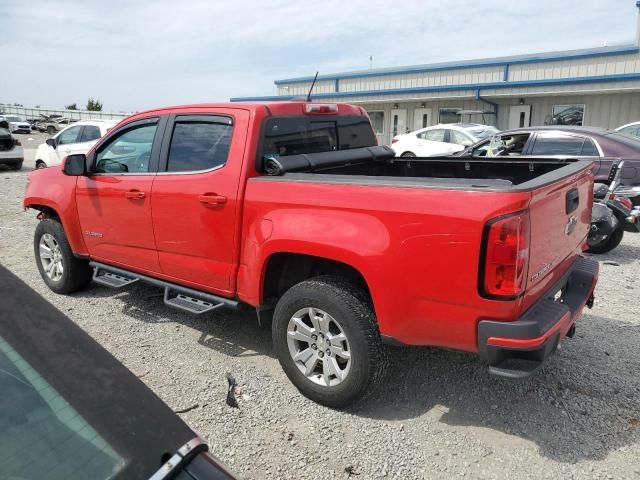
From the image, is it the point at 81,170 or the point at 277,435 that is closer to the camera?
the point at 277,435

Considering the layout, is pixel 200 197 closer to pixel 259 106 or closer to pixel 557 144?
pixel 259 106

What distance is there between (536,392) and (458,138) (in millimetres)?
13343

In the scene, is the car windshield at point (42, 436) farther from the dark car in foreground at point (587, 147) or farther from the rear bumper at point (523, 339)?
the dark car in foreground at point (587, 147)

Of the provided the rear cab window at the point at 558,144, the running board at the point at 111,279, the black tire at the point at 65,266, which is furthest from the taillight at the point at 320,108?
the rear cab window at the point at 558,144

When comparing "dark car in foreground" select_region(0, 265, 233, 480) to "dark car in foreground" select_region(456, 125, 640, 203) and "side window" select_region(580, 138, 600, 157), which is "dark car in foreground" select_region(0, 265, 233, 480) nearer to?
"dark car in foreground" select_region(456, 125, 640, 203)

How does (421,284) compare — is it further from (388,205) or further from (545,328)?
(545,328)

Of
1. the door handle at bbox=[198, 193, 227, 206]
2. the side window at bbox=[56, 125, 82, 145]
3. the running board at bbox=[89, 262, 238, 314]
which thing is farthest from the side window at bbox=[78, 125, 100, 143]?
the door handle at bbox=[198, 193, 227, 206]

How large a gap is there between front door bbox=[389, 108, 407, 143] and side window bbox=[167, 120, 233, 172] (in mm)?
24029

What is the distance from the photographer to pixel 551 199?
9.68 ft

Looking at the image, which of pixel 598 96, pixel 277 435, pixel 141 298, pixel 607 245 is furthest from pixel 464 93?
pixel 277 435

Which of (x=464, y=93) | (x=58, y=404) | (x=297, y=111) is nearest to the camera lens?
(x=58, y=404)

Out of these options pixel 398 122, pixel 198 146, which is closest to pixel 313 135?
pixel 198 146

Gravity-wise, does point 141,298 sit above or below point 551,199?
below

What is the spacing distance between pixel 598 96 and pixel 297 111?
21452mm
